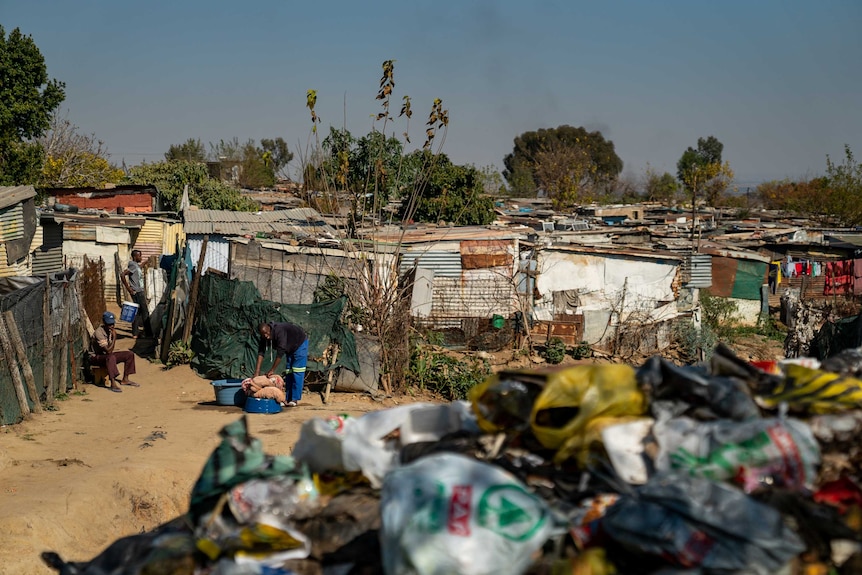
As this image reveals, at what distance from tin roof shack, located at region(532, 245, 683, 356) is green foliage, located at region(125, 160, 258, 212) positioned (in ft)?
42.7

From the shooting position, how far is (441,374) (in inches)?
470

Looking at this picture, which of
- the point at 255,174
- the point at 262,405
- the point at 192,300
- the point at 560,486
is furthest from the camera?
the point at 255,174

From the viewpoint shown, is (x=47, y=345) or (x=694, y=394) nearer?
(x=694, y=394)

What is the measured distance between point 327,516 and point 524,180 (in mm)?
47401

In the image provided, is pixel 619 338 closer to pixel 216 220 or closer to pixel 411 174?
pixel 216 220

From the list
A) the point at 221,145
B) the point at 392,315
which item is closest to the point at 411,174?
the point at 392,315

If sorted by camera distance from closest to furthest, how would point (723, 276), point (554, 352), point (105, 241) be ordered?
point (554, 352)
point (105, 241)
point (723, 276)

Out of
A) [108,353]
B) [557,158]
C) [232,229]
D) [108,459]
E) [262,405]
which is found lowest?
[108,459]

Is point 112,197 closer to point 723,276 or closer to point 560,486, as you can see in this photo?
point 723,276

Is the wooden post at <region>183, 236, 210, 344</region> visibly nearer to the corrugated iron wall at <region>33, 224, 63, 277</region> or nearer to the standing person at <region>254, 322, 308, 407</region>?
the standing person at <region>254, 322, 308, 407</region>

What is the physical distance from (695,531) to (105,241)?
1847cm

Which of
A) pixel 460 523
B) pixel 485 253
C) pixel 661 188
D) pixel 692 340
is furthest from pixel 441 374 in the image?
pixel 661 188

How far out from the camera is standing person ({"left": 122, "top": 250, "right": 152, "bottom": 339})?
14344mm

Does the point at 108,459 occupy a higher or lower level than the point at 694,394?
lower
